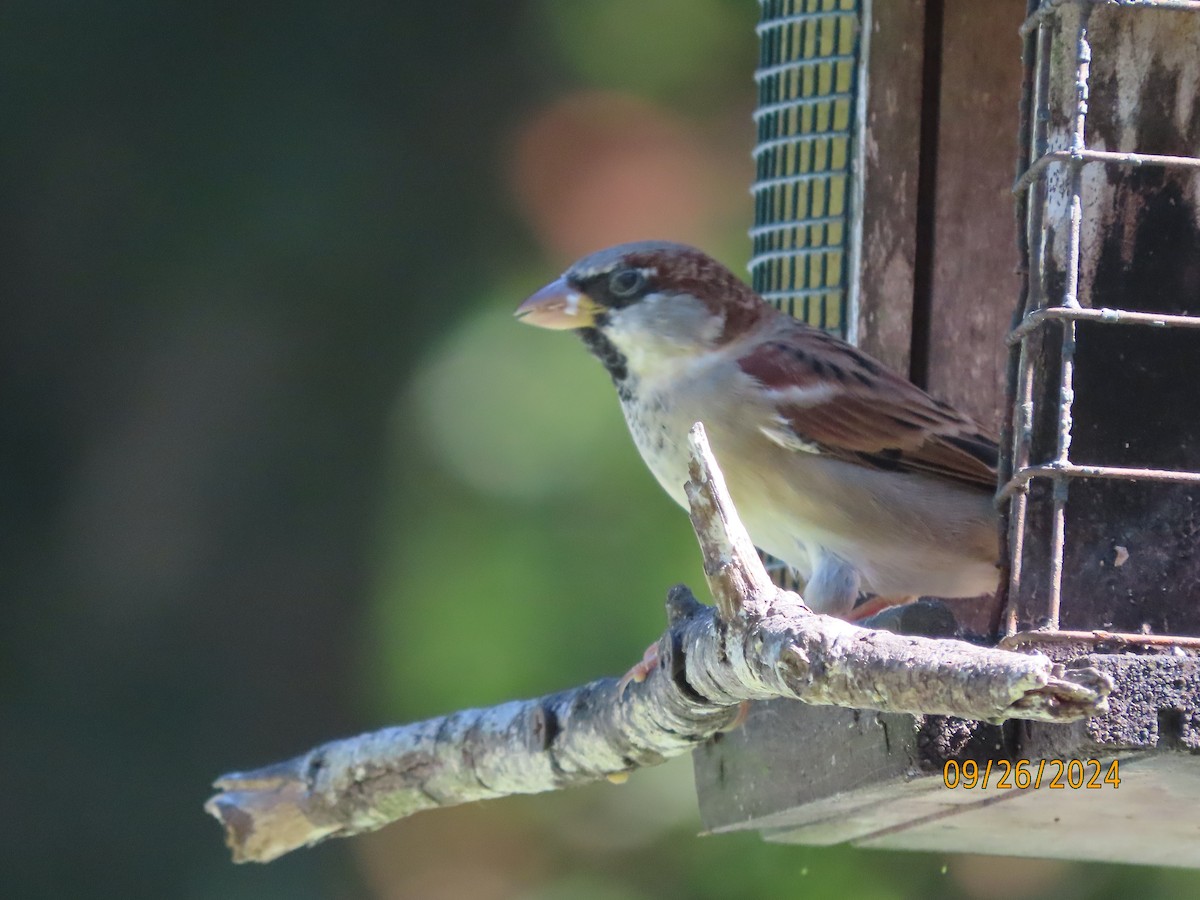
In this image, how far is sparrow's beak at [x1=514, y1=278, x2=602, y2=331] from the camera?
14.0 feet

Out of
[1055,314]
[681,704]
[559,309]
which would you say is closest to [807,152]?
[559,309]

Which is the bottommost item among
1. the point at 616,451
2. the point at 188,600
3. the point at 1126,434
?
the point at 188,600

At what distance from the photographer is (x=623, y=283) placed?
14.3 feet

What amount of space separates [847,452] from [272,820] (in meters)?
1.33

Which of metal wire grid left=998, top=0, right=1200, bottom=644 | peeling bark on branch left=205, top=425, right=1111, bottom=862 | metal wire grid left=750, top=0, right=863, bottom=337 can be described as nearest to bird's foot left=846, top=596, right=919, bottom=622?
peeling bark on branch left=205, top=425, right=1111, bottom=862

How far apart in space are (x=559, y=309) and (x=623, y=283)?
0.52ft

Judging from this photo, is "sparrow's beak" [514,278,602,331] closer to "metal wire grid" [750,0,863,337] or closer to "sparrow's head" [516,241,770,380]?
"sparrow's head" [516,241,770,380]

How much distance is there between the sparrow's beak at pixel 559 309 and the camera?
168 inches

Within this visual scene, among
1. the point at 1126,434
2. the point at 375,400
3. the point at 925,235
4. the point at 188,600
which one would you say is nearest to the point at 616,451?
the point at 375,400

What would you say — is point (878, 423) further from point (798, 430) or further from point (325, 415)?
point (325, 415)

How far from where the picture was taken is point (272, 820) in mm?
4160

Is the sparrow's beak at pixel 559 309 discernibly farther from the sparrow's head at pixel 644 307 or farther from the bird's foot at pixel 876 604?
the bird's foot at pixel 876 604

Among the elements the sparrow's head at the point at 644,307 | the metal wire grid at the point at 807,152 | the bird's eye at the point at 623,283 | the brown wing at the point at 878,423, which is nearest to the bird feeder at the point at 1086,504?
the brown wing at the point at 878,423

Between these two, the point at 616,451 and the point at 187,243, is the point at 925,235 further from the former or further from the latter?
the point at 187,243
